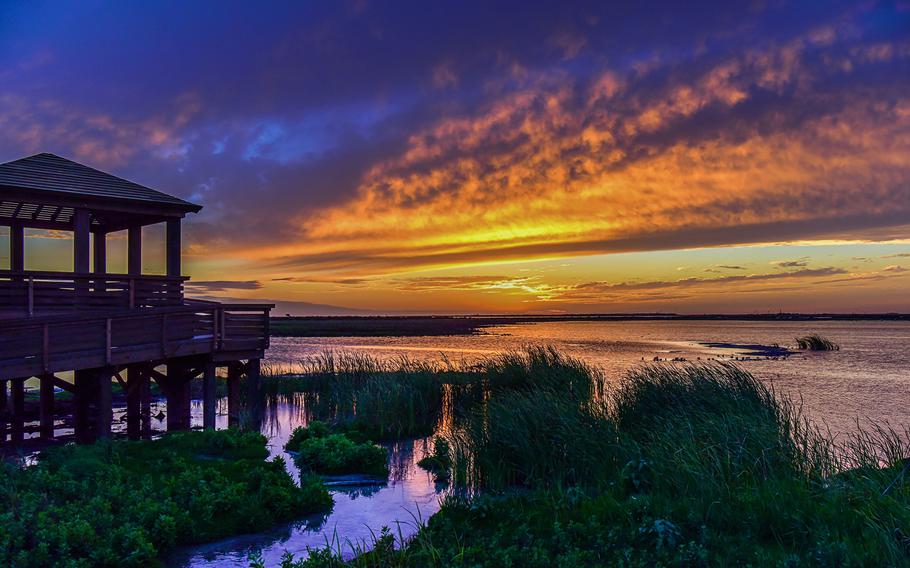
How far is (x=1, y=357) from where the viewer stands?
1307 centimetres

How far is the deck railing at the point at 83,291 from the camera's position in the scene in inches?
643

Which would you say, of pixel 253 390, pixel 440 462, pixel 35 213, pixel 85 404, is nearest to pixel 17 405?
pixel 85 404

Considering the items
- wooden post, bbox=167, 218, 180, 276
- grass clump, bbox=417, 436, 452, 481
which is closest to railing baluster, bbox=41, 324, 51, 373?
wooden post, bbox=167, 218, 180, 276

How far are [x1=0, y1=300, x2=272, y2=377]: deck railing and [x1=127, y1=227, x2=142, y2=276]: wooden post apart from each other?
11.3 ft

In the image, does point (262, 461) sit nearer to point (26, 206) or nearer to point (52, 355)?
point (52, 355)

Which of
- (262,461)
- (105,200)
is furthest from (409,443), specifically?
(105,200)

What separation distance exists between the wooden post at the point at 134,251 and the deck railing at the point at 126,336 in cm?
343

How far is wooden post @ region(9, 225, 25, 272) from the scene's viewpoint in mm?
19688

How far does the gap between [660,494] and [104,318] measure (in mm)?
12667

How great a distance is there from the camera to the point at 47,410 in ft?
56.1

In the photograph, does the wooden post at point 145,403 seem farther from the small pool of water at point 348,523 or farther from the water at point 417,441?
the small pool of water at point 348,523

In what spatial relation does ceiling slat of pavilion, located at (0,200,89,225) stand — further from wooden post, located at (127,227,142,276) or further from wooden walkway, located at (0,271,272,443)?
wooden walkway, located at (0,271,272,443)

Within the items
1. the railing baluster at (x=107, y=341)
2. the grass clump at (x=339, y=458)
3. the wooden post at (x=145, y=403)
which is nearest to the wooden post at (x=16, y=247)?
the wooden post at (x=145, y=403)

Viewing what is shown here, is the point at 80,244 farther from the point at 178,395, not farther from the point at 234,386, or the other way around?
the point at 234,386
